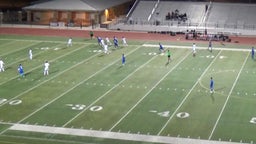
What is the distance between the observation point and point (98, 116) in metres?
25.3

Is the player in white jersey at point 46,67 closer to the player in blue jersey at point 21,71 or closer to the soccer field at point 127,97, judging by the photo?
the soccer field at point 127,97

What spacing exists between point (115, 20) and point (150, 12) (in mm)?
4087

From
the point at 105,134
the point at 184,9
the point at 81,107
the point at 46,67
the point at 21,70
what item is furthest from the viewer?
the point at 184,9

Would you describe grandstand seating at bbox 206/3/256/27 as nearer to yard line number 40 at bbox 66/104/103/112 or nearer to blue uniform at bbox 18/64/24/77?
blue uniform at bbox 18/64/24/77

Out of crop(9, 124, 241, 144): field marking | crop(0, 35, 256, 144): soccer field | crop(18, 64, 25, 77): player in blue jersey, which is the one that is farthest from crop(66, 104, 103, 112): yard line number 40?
crop(18, 64, 25, 77): player in blue jersey

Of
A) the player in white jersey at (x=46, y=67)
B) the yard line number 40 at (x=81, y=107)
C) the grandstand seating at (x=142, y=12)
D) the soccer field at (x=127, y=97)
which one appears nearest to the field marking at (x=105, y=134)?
the soccer field at (x=127, y=97)

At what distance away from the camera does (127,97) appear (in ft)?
93.8

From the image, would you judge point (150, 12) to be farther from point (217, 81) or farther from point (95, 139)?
point (95, 139)

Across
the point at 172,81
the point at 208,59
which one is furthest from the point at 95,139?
the point at 208,59

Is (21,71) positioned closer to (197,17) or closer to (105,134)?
(105,134)

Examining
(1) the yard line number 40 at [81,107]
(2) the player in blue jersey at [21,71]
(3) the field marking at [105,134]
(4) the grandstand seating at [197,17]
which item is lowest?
(3) the field marking at [105,134]

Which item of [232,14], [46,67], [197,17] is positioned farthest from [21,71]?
[232,14]

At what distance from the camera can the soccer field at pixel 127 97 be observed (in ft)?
75.4

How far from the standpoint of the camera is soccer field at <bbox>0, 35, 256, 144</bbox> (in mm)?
22969
